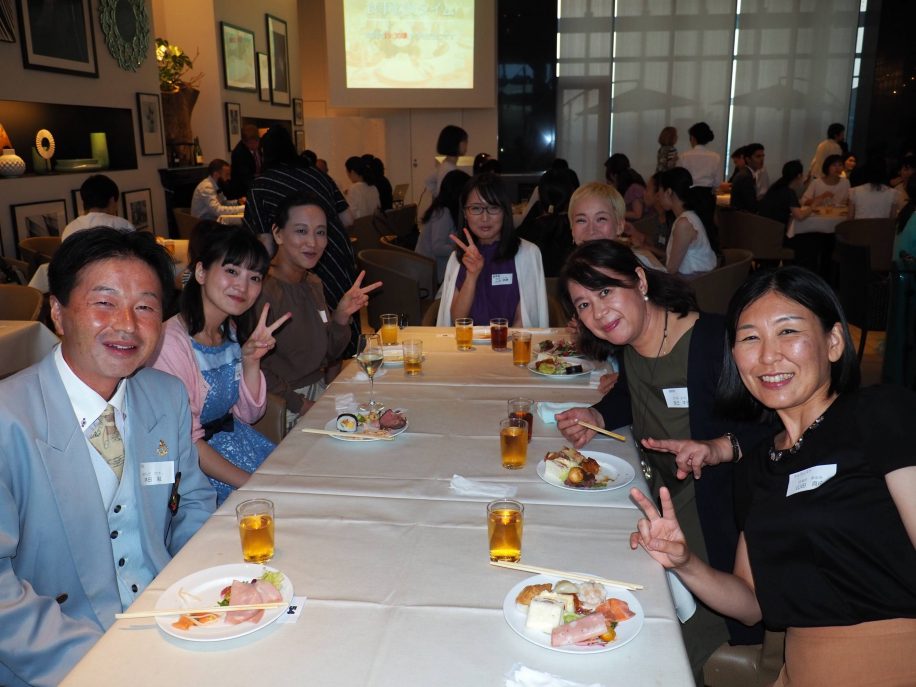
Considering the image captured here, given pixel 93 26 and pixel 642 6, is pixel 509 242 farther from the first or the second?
pixel 642 6

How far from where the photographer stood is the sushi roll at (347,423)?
6.89ft

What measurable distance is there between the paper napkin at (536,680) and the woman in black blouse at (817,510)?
38cm

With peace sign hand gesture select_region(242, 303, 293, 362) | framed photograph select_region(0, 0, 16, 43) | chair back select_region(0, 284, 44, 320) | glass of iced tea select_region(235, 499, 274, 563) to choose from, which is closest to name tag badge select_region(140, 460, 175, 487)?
glass of iced tea select_region(235, 499, 274, 563)

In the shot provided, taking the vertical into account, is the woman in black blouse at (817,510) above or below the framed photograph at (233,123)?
below

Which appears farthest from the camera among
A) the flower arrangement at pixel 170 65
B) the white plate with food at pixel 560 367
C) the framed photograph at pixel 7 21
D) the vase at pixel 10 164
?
the flower arrangement at pixel 170 65

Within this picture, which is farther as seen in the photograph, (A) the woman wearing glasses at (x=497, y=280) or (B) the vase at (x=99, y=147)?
(B) the vase at (x=99, y=147)

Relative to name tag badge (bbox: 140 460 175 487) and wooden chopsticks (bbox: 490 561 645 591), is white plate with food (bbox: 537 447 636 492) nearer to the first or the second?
wooden chopsticks (bbox: 490 561 645 591)

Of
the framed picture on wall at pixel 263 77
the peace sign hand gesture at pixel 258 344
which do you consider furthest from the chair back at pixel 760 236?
the framed picture on wall at pixel 263 77

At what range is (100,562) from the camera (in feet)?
5.06

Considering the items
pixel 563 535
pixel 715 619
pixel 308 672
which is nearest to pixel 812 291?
pixel 563 535

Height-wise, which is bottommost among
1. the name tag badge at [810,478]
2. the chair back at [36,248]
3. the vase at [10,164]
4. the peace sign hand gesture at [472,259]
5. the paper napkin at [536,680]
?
the paper napkin at [536,680]

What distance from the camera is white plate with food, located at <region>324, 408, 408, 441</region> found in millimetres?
2053

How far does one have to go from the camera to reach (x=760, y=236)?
290 inches

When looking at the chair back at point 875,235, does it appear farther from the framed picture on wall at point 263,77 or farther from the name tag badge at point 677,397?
the framed picture on wall at point 263,77
